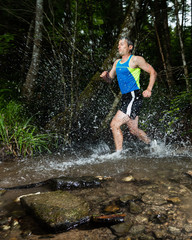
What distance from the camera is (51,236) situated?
159cm

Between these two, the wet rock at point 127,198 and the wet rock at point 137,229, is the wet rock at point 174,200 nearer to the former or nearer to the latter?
the wet rock at point 127,198

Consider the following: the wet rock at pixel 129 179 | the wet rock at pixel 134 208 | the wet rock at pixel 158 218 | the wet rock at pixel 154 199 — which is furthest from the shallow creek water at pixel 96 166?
the wet rock at pixel 158 218

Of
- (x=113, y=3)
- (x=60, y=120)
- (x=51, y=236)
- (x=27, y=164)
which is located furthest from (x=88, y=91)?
(x=113, y=3)

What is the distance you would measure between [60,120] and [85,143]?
819 millimetres

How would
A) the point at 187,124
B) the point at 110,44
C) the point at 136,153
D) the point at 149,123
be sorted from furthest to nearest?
the point at 110,44
the point at 149,123
the point at 187,124
the point at 136,153

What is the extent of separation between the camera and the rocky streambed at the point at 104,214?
5.26 ft

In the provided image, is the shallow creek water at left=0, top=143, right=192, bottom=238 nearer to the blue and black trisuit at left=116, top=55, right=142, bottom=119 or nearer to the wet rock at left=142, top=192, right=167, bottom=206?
the wet rock at left=142, top=192, right=167, bottom=206

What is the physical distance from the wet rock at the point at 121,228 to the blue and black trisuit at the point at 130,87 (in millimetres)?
2246

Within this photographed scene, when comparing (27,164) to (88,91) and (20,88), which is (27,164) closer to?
(88,91)

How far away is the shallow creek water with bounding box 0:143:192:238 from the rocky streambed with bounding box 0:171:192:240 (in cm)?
34

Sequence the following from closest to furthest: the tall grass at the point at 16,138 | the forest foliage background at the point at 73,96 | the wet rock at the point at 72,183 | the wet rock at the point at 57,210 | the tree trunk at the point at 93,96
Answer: the wet rock at the point at 57,210, the wet rock at the point at 72,183, the tall grass at the point at 16,138, the forest foliage background at the point at 73,96, the tree trunk at the point at 93,96

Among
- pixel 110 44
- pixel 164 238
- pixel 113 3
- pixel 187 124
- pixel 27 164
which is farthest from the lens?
pixel 113 3

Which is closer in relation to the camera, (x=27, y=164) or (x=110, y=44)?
(x=27, y=164)

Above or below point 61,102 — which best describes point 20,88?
above
